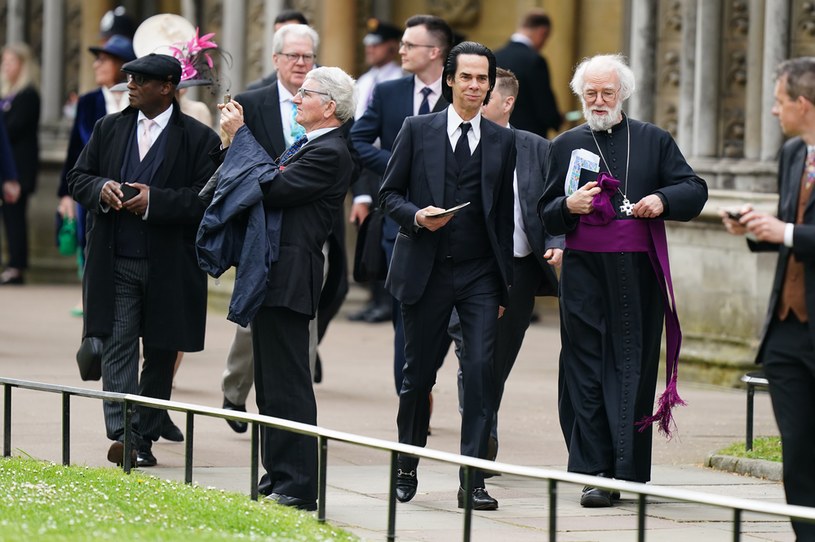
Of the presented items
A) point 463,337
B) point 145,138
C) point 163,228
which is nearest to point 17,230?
point 145,138

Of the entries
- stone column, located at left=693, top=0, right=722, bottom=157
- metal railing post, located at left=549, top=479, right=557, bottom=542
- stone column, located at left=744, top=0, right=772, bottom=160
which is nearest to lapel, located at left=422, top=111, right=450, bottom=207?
metal railing post, located at left=549, top=479, right=557, bottom=542

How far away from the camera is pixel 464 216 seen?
7.96 metres

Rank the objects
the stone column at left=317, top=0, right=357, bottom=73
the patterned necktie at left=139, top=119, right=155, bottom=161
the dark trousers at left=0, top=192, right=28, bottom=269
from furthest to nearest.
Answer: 1. the dark trousers at left=0, top=192, right=28, bottom=269
2. the stone column at left=317, top=0, right=357, bottom=73
3. the patterned necktie at left=139, top=119, right=155, bottom=161

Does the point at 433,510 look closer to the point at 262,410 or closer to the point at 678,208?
the point at 262,410

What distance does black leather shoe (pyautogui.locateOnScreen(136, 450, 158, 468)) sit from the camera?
862 cm

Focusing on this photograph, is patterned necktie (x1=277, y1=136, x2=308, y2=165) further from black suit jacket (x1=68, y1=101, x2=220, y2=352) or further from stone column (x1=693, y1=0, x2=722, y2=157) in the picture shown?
stone column (x1=693, y1=0, x2=722, y2=157)

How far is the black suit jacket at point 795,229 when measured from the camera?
6230mm

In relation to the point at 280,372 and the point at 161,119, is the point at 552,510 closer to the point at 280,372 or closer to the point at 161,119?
the point at 280,372

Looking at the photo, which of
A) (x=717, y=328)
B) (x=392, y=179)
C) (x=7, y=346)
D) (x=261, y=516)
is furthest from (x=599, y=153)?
(x=7, y=346)

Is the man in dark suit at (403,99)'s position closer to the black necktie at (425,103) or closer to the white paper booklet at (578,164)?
the black necktie at (425,103)

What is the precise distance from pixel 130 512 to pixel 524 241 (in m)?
2.91

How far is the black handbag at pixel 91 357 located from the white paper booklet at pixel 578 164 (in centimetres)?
233

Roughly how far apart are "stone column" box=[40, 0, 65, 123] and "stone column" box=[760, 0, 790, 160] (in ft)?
30.3

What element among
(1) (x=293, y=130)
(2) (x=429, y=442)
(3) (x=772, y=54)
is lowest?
(2) (x=429, y=442)
